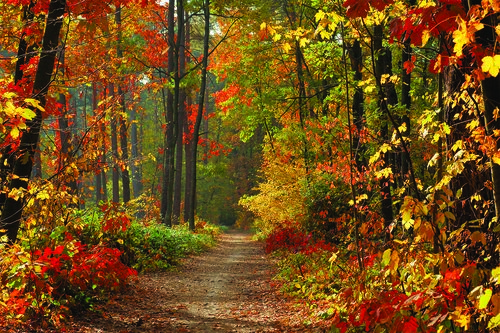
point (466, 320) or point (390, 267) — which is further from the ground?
point (390, 267)

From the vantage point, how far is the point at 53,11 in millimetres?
6172

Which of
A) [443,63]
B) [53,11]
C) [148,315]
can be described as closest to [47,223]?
[148,315]

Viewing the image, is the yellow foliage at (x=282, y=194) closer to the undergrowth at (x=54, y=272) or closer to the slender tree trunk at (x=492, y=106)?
the undergrowth at (x=54, y=272)

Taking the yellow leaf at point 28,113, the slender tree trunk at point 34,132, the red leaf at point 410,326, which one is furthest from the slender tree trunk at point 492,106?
the slender tree trunk at point 34,132

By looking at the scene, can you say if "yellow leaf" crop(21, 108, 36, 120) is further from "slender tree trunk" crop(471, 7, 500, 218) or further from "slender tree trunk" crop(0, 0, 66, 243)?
"slender tree trunk" crop(0, 0, 66, 243)

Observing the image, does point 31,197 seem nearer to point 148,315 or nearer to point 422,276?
point 148,315

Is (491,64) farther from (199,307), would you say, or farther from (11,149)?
(199,307)

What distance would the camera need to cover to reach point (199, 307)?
8.37 meters

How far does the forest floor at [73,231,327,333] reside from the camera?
6699mm

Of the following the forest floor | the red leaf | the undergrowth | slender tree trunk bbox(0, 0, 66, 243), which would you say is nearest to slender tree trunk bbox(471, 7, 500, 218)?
the red leaf

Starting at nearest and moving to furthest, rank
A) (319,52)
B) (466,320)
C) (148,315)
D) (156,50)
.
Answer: (466,320) < (148,315) < (319,52) < (156,50)

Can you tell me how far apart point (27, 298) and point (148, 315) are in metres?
2.23

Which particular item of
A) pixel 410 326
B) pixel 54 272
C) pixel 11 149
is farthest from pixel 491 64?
pixel 11 149

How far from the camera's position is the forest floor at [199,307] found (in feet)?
22.0
